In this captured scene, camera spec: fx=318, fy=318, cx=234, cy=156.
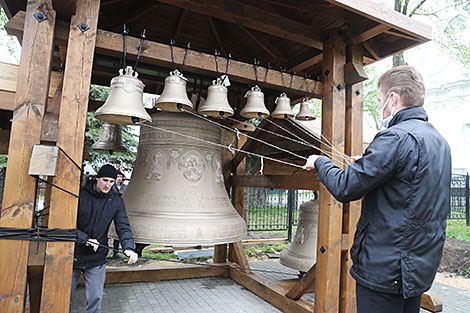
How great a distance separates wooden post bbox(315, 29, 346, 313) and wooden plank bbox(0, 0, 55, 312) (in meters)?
2.67

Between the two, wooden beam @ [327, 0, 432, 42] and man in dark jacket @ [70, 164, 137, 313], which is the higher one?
wooden beam @ [327, 0, 432, 42]

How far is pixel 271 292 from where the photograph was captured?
14.8 ft

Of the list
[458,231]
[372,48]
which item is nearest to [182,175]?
[372,48]

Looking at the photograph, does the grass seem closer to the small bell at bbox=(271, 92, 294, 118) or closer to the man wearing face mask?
the small bell at bbox=(271, 92, 294, 118)

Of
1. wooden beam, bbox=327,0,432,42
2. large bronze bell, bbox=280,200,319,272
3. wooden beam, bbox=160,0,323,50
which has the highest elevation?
wooden beam, bbox=160,0,323,50

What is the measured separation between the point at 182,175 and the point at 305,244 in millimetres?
2429

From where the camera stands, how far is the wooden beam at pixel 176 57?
2669 millimetres

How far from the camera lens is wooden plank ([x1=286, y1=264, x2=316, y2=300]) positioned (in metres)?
3.75

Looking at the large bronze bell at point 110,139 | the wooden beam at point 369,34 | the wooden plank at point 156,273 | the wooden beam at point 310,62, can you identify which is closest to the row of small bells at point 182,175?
the wooden beam at point 310,62

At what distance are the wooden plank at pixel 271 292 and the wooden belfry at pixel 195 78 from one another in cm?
2

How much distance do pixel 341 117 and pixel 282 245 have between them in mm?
6399

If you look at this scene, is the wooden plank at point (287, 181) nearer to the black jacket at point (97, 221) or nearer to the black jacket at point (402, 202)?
the black jacket at point (402, 202)

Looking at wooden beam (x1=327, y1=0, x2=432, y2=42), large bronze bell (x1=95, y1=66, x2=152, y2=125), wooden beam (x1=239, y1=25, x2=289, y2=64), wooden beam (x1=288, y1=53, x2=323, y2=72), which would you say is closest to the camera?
large bronze bell (x1=95, y1=66, x2=152, y2=125)

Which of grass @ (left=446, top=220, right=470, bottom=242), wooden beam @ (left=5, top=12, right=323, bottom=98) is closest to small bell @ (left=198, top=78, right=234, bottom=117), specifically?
wooden beam @ (left=5, top=12, right=323, bottom=98)
